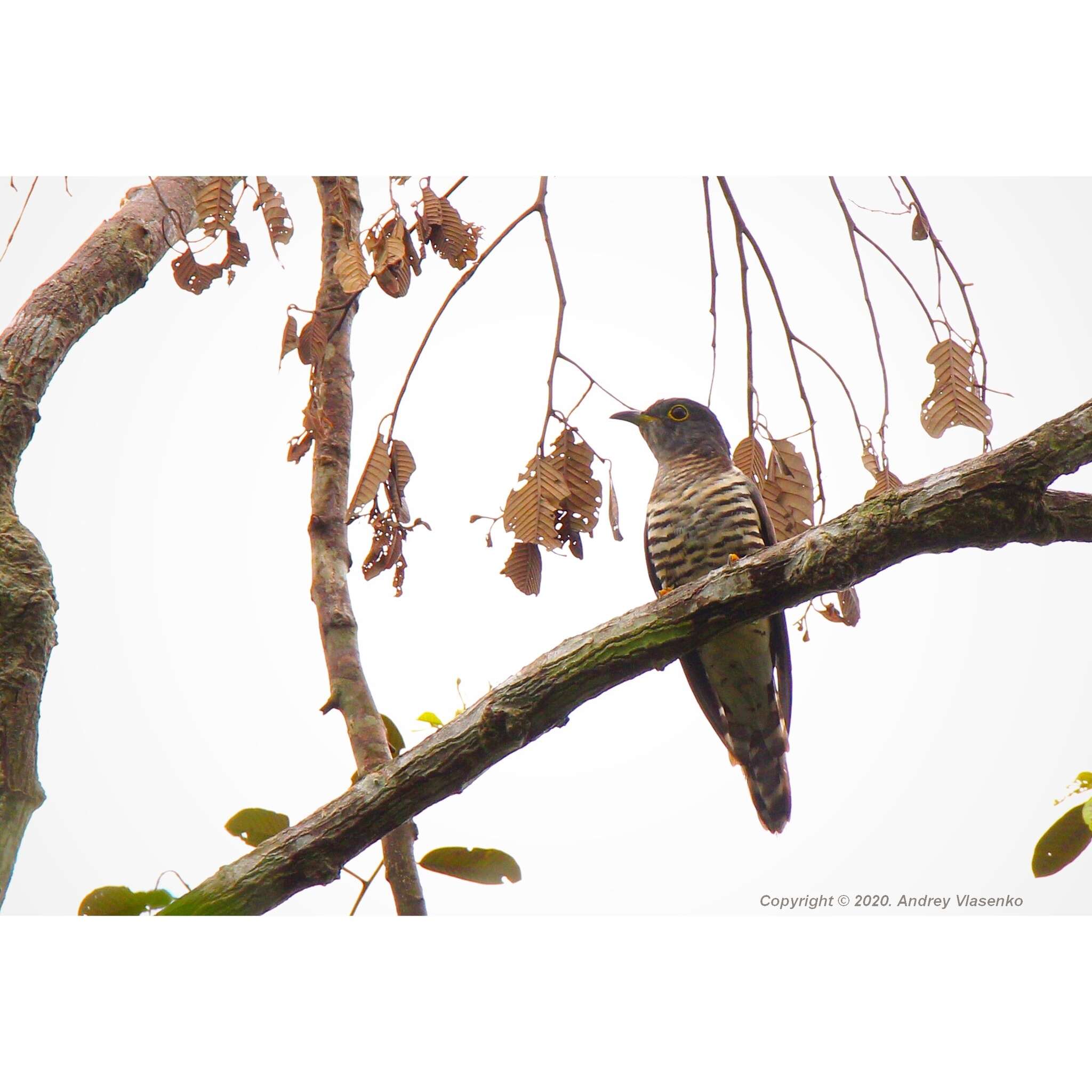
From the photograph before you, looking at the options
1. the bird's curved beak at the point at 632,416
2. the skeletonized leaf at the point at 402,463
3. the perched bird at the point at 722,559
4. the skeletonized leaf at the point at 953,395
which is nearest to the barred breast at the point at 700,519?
the perched bird at the point at 722,559

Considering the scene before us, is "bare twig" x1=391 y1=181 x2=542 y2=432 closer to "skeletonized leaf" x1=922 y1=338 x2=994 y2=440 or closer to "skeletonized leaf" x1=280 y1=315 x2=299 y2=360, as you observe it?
"skeletonized leaf" x1=280 y1=315 x2=299 y2=360

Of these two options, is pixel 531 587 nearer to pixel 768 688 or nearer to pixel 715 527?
pixel 715 527

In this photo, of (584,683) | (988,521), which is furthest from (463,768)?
(988,521)

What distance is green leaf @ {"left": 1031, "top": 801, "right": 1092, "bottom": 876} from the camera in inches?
86.7

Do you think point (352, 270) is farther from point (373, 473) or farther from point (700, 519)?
point (700, 519)

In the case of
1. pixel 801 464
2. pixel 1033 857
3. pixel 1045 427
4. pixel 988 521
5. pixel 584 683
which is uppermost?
pixel 801 464

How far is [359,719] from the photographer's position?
251 cm

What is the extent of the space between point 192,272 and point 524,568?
4.37ft

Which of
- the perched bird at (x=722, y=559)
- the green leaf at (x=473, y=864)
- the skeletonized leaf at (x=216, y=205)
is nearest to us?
the green leaf at (x=473, y=864)

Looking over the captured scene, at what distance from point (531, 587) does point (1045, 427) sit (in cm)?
113

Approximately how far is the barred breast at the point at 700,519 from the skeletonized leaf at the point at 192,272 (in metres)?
1.47

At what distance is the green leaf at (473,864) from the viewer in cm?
231

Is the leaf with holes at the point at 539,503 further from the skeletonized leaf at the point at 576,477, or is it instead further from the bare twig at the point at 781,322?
the bare twig at the point at 781,322

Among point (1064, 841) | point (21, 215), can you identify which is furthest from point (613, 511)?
point (21, 215)
